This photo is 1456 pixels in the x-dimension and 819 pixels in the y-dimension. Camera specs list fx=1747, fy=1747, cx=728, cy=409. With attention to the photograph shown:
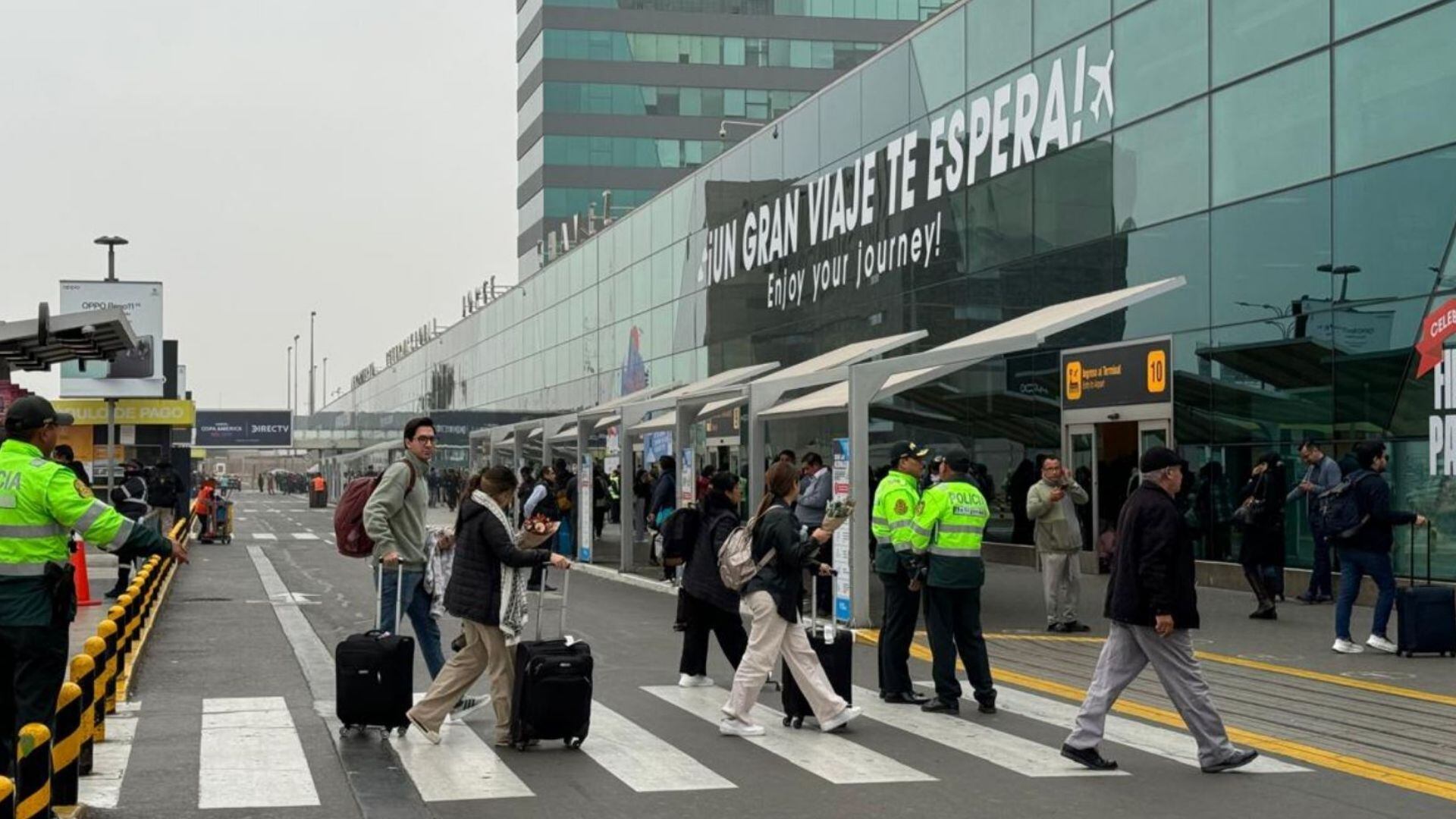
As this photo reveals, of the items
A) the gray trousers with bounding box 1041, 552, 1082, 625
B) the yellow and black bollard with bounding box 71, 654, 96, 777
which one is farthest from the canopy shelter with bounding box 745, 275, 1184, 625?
the yellow and black bollard with bounding box 71, 654, 96, 777

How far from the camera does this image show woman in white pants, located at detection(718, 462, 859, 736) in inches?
414

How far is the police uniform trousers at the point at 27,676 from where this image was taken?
757 centimetres

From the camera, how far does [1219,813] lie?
809 cm

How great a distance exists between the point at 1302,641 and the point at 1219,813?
8.32 metres

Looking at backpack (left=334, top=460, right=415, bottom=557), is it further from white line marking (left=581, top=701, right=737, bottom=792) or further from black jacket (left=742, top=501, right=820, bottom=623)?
black jacket (left=742, top=501, right=820, bottom=623)

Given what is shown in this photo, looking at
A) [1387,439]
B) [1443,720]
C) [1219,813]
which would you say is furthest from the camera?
[1387,439]

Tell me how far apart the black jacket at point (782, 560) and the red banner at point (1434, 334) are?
33.7ft

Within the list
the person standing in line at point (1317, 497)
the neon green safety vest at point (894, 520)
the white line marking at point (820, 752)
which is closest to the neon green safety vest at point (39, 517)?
the white line marking at point (820, 752)

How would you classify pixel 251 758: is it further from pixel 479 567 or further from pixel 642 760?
pixel 642 760

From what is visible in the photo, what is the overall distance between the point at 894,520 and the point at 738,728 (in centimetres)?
204

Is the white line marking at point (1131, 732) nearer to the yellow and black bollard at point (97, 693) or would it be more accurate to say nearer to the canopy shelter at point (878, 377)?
the canopy shelter at point (878, 377)

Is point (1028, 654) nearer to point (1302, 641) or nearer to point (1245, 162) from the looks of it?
point (1302, 641)

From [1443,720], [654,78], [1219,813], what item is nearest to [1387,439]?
[1443,720]

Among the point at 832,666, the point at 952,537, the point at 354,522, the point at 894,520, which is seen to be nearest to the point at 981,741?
the point at 832,666
